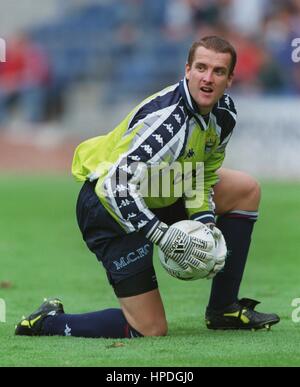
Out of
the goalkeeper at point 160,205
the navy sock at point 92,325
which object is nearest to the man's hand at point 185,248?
the goalkeeper at point 160,205

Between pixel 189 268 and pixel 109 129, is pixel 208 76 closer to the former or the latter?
pixel 189 268

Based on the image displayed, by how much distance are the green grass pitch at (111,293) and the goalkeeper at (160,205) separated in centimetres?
19

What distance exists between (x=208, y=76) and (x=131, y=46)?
16.2 meters

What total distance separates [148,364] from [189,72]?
1735 mm

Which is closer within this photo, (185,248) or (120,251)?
(185,248)

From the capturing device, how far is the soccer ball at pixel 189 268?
608 centimetres

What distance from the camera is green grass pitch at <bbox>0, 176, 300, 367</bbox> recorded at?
5.55m

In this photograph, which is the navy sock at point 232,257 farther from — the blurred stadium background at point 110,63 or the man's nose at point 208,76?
the blurred stadium background at point 110,63

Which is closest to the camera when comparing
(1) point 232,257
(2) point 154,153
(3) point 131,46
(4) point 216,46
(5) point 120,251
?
(2) point 154,153

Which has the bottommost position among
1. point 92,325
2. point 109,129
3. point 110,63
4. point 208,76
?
point 109,129

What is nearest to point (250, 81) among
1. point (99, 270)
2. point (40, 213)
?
point (40, 213)

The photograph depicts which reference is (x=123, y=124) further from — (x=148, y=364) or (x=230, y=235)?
(x=148, y=364)

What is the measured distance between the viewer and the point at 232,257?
6684 mm

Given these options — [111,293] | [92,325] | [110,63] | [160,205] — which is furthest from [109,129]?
[92,325]
